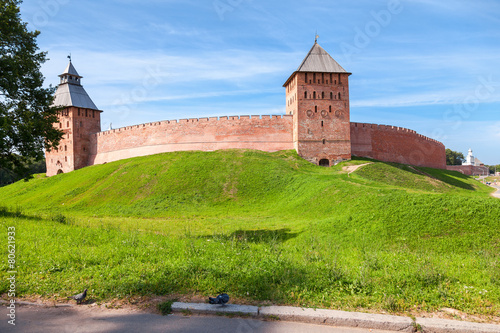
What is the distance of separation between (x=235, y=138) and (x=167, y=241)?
23.6 meters

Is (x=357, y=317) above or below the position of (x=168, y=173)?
below

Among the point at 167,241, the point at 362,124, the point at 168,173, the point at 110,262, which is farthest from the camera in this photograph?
the point at 362,124

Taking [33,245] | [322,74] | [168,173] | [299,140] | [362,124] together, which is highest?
[322,74]

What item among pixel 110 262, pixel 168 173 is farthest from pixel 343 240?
pixel 168 173

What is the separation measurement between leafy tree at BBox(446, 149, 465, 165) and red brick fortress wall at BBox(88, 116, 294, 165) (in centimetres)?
6842

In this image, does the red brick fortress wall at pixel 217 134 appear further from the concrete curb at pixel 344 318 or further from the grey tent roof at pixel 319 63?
the concrete curb at pixel 344 318

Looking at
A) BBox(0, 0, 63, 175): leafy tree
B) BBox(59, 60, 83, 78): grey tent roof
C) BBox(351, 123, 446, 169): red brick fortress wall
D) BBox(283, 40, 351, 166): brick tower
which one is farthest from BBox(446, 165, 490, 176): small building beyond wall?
BBox(0, 0, 63, 175): leafy tree

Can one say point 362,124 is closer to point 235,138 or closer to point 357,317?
point 235,138

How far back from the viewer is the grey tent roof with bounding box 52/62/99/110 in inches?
1495

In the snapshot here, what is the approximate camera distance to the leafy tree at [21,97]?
1084 centimetres

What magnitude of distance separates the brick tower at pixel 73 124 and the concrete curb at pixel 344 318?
125 ft

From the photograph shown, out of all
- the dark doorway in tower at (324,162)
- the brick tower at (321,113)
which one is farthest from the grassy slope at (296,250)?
the dark doorway in tower at (324,162)

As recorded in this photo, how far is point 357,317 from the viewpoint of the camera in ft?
13.8

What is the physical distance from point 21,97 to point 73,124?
28420 millimetres
